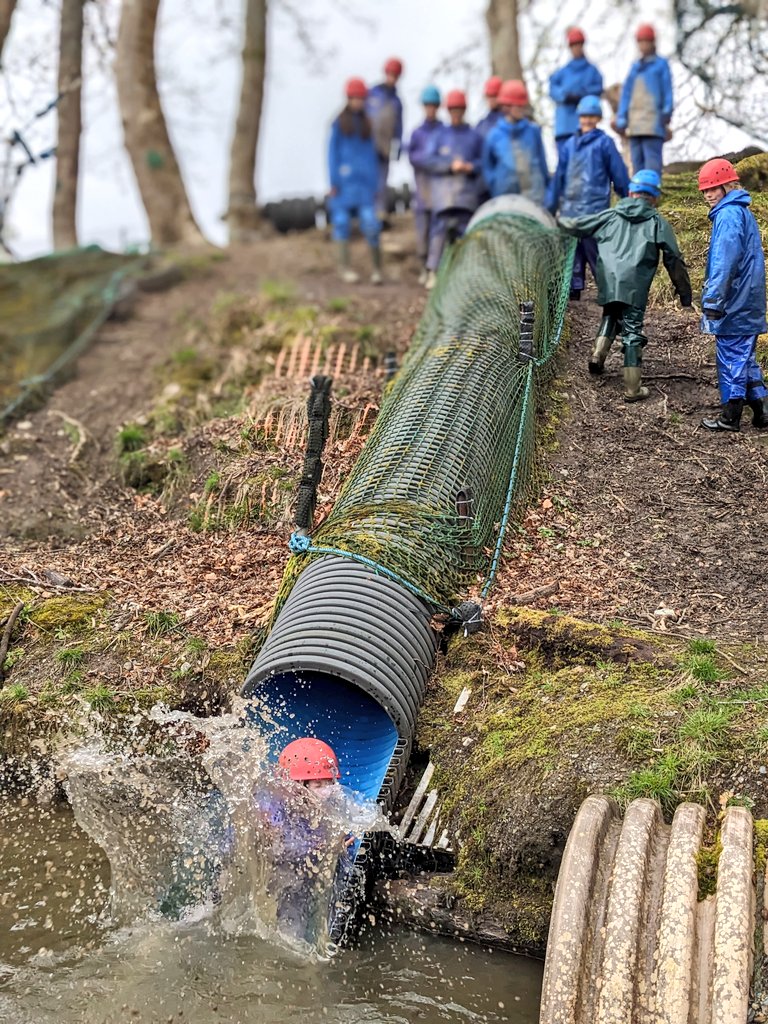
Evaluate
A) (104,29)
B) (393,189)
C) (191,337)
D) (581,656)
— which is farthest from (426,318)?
(104,29)

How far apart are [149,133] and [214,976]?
12754 millimetres

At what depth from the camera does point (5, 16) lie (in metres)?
12.3

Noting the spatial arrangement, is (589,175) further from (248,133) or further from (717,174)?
(248,133)

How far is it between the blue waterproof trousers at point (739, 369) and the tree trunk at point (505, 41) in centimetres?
747

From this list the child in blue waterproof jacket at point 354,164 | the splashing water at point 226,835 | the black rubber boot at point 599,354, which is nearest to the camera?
the splashing water at point 226,835

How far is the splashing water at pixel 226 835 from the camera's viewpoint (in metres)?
5.34

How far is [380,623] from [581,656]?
3.67 feet

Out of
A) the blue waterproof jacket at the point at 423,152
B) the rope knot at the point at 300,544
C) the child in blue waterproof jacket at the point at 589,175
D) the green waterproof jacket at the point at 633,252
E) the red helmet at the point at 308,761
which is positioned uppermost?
the blue waterproof jacket at the point at 423,152

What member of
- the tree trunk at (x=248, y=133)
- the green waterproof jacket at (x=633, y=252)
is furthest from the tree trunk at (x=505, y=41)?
the green waterproof jacket at (x=633, y=252)

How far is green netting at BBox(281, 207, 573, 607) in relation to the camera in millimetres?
6551

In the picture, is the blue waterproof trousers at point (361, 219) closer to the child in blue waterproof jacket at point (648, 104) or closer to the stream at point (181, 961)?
the child in blue waterproof jacket at point (648, 104)

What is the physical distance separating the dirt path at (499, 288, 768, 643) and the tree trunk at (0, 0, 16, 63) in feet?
25.6

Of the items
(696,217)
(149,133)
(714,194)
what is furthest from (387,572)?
(149,133)

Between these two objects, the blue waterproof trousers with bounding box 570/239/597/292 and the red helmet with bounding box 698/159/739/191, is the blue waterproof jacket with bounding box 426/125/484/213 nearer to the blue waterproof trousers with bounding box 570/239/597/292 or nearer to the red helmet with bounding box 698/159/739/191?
the blue waterproof trousers with bounding box 570/239/597/292
